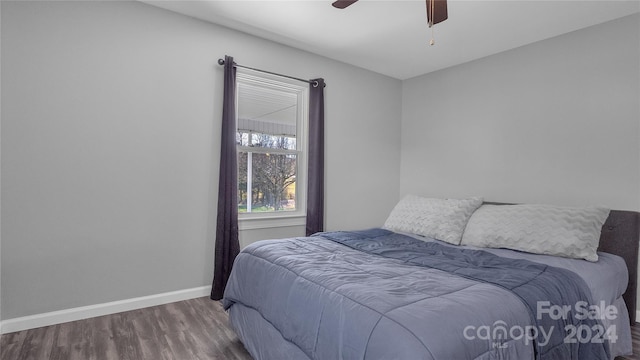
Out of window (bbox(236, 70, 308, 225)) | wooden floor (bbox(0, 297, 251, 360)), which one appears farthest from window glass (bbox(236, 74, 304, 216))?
wooden floor (bbox(0, 297, 251, 360))

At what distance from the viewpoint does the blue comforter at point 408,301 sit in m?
1.17

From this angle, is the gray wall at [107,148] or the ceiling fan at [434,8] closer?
the ceiling fan at [434,8]

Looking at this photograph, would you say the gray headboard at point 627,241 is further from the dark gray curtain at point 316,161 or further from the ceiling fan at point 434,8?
the dark gray curtain at point 316,161

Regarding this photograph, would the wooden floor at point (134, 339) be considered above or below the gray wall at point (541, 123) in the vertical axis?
below

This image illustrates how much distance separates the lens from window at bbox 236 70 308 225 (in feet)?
10.9

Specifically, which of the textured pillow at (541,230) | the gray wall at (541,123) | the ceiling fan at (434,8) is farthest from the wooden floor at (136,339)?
the ceiling fan at (434,8)

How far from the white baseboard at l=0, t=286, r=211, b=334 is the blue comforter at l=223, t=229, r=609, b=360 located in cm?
88

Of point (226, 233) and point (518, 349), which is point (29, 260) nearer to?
point (226, 233)

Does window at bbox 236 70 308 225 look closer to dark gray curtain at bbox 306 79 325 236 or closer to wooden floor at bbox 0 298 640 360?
dark gray curtain at bbox 306 79 325 236

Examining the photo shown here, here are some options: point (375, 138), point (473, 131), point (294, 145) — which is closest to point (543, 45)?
point (473, 131)

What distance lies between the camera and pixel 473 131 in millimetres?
3666

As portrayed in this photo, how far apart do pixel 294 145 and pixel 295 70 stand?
0.81m

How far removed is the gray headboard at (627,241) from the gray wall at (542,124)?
0.57ft

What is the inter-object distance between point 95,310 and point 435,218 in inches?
112
